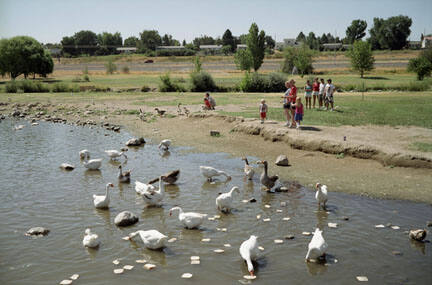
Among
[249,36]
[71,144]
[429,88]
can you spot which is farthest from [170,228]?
[249,36]

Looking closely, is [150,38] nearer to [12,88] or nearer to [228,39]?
[228,39]

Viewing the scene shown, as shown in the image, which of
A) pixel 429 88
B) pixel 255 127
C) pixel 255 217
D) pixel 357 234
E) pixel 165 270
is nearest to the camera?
pixel 165 270

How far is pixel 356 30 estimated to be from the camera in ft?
456

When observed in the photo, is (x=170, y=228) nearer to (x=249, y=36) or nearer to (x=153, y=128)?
(x=153, y=128)

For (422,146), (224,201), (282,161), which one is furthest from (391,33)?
(224,201)

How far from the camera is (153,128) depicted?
85.3 ft

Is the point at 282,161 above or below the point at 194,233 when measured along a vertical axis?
above

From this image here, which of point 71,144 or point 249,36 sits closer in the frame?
point 71,144

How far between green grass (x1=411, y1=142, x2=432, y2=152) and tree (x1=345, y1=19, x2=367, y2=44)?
131 meters

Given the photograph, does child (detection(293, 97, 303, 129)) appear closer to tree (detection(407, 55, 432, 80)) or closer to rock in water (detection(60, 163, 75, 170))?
rock in water (detection(60, 163, 75, 170))

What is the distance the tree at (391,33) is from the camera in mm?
112750

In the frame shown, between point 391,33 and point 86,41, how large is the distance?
113 meters

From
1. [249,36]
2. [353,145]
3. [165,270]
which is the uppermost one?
Answer: [249,36]

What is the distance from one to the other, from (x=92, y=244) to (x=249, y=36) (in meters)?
62.8
